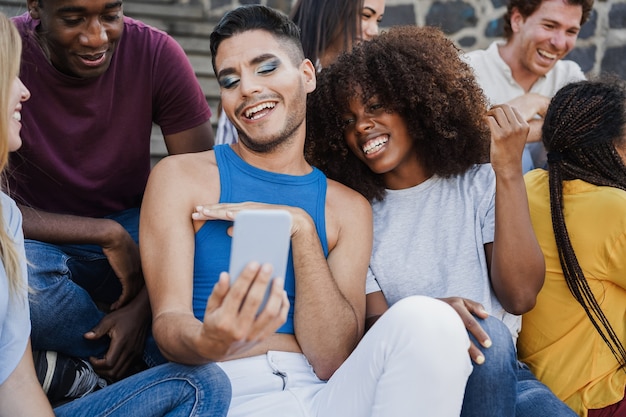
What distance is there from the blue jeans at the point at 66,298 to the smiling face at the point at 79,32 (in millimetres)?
620

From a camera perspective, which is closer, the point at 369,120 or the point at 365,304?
the point at 365,304

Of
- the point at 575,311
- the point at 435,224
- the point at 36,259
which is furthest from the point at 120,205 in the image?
the point at 575,311

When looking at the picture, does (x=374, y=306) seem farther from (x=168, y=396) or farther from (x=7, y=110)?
(x=7, y=110)

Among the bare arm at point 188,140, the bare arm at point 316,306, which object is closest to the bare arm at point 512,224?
the bare arm at point 316,306

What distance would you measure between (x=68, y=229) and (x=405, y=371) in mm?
1247

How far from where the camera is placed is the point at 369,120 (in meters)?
2.68

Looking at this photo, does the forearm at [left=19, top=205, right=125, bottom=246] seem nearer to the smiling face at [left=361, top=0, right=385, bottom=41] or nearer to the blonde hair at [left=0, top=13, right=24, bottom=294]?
the blonde hair at [left=0, top=13, right=24, bottom=294]

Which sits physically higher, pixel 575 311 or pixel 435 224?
pixel 435 224

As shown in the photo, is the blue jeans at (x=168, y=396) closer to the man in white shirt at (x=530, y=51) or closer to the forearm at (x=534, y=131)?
the forearm at (x=534, y=131)

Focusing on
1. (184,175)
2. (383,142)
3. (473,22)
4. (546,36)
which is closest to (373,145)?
(383,142)

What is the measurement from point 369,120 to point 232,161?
→ 0.50 meters

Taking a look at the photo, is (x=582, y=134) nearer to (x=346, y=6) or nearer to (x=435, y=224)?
(x=435, y=224)

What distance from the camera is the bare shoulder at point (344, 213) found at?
246 cm

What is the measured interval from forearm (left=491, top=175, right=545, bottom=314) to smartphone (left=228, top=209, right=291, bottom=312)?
0.99 meters
